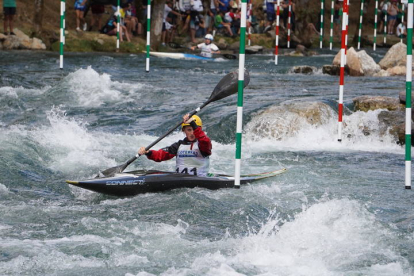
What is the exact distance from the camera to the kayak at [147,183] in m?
7.40

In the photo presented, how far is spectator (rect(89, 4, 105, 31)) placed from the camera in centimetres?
2088

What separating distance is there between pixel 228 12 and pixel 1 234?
1798cm

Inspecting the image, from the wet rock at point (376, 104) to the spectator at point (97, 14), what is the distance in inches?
428

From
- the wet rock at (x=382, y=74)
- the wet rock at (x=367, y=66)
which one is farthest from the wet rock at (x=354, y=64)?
the wet rock at (x=382, y=74)

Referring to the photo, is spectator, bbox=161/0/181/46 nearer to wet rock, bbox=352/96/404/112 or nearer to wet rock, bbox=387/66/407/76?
wet rock, bbox=387/66/407/76

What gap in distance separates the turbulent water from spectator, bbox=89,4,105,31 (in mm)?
6105

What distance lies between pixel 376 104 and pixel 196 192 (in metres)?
5.01

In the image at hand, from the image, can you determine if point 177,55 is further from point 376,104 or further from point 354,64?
point 376,104

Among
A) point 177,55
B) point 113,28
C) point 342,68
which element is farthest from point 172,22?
point 342,68

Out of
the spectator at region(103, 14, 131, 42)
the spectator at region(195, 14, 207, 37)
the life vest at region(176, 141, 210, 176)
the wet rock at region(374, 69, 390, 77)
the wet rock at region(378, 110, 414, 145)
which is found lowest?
the life vest at region(176, 141, 210, 176)

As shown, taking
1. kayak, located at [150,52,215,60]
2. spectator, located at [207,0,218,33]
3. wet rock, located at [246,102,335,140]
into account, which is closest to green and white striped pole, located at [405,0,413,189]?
wet rock, located at [246,102,335,140]

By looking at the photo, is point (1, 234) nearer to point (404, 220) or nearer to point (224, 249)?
point (224, 249)

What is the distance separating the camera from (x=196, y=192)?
7.52m

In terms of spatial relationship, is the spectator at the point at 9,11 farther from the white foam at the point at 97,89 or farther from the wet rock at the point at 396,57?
the wet rock at the point at 396,57
